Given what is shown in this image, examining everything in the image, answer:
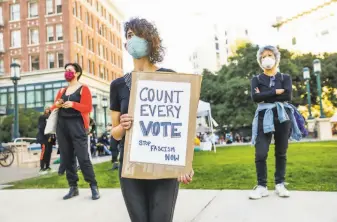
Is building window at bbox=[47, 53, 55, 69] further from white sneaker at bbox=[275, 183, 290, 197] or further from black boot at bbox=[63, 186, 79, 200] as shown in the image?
white sneaker at bbox=[275, 183, 290, 197]

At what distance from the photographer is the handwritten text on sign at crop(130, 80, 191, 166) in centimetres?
216

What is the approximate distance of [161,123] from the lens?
7.14ft

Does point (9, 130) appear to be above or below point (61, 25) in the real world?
below

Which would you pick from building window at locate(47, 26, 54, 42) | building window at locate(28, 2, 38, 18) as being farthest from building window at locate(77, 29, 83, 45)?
building window at locate(28, 2, 38, 18)

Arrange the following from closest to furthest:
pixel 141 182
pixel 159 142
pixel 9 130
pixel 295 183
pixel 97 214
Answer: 1. pixel 159 142
2. pixel 141 182
3. pixel 97 214
4. pixel 295 183
5. pixel 9 130

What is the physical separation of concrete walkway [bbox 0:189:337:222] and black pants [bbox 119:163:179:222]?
54.8 inches

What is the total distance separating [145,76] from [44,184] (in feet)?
17.5

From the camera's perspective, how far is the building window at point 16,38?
134 ft

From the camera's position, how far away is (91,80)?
43.3m

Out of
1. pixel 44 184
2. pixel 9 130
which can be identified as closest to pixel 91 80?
pixel 9 130

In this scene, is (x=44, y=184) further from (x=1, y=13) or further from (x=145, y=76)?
(x=1, y=13)

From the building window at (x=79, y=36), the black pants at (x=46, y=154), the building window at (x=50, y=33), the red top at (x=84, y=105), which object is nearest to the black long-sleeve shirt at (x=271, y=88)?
the red top at (x=84, y=105)

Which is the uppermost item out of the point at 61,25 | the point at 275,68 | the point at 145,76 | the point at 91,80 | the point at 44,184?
the point at 61,25

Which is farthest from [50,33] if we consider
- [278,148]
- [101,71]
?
[278,148]
